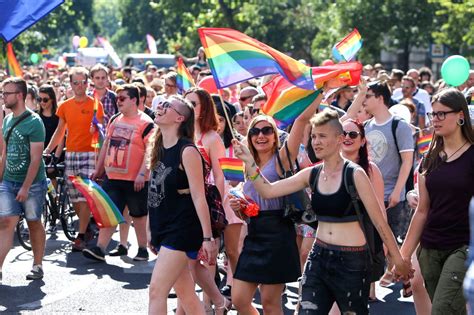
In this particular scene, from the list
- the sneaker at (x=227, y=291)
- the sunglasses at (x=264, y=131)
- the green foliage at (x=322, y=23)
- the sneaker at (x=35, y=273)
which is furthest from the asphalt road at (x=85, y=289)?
the green foliage at (x=322, y=23)

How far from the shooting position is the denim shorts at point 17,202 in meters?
9.95

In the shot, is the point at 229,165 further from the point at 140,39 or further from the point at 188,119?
the point at 140,39

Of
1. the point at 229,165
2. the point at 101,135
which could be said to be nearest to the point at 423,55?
the point at 101,135

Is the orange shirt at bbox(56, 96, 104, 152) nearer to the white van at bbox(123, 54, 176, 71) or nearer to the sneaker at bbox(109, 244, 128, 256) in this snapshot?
the sneaker at bbox(109, 244, 128, 256)

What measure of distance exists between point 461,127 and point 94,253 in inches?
223

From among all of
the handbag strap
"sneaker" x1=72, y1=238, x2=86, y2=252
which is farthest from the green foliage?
the handbag strap

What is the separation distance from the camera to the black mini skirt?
701cm

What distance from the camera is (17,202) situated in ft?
32.9

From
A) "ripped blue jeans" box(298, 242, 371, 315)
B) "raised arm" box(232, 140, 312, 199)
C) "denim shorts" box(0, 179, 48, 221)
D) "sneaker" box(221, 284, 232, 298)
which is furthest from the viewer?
"denim shorts" box(0, 179, 48, 221)

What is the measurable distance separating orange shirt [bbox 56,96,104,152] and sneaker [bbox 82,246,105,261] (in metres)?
1.64

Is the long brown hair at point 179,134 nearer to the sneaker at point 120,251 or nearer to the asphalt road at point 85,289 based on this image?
the asphalt road at point 85,289

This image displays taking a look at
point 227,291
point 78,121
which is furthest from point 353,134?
point 78,121

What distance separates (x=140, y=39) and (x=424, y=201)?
84981 millimetres

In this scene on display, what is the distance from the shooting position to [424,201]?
6.47m
